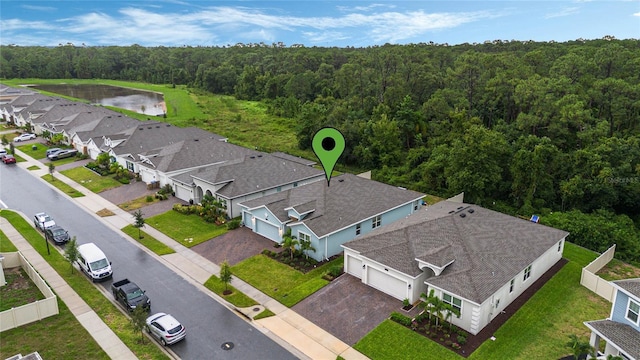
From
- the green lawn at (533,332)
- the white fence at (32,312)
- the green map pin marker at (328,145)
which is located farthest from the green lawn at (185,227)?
the green lawn at (533,332)

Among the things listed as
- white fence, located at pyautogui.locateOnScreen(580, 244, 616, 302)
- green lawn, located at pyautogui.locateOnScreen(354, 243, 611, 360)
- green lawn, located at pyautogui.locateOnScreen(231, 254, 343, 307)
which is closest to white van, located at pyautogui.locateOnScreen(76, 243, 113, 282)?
green lawn, located at pyautogui.locateOnScreen(231, 254, 343, 307)

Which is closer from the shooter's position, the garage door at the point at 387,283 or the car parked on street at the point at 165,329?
the car parked on street at the point at 165,329

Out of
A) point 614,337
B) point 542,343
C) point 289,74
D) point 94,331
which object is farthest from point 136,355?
point 289,74

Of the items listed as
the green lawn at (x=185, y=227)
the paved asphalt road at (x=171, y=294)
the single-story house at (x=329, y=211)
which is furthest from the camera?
the green lawn at (x=185, y=227)

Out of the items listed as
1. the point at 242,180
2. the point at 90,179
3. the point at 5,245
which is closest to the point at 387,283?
the point at 242,180

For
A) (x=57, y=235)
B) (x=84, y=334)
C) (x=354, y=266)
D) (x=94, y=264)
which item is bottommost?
(x=84, y=334)

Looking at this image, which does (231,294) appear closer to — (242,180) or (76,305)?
(76,305)

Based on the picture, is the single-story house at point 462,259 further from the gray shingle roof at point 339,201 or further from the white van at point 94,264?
the white van at point 94,264
